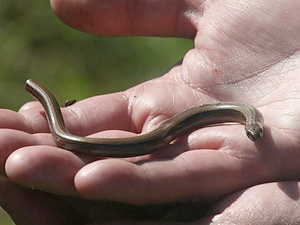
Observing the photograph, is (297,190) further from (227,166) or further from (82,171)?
(82,171)

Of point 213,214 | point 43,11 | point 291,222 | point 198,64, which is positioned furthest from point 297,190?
point 43,11

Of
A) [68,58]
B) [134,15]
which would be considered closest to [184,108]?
[134,15]

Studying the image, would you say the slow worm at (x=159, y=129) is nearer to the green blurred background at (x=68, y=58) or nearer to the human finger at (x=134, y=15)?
the human finger at (x=134, y=15)

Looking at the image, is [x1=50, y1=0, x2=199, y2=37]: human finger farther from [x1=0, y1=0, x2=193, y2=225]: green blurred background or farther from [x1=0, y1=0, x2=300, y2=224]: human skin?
[x1=0, y1=0, x2=193, y2=225]: green blurred background

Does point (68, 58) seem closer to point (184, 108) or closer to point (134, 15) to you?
point (134, 15)

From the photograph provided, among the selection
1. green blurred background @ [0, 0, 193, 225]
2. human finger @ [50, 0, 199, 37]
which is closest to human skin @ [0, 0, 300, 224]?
human finger @ [50, 0, 199, 37]
